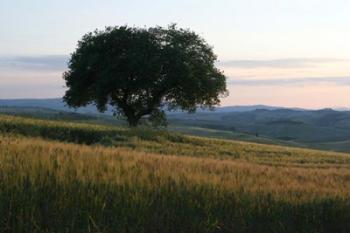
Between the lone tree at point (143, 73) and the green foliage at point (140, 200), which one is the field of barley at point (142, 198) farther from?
the lone tree at point (143, 73)

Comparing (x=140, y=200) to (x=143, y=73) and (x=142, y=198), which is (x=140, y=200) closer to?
(x=142, y=198)

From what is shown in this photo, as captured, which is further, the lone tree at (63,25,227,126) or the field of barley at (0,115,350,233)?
the lone tree at (63,25,227,126)

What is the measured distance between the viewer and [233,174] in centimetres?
1326

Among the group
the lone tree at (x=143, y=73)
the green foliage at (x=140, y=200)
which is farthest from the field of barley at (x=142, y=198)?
the lone tree at (x=143, y=73)

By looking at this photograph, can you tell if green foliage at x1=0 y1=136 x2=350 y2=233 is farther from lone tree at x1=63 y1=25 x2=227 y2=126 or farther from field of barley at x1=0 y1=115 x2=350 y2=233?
lone tree at x1=63 y1=25 x2=227 y2=126

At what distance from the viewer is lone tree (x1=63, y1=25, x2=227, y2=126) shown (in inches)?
2050

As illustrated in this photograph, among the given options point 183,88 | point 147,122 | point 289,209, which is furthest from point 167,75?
point 289,209

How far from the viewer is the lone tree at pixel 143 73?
52.1 m

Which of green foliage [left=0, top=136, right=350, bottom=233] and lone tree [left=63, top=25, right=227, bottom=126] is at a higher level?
lone tree [left=63, top=25, right=227, bottom=126]

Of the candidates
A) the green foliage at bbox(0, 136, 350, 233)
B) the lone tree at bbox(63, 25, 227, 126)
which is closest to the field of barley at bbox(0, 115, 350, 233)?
the green foliage at bbox(0, 136, 350, 233)

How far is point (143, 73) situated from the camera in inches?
2013

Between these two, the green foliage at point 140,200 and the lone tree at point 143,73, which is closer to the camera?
the green foliage at point 140,200

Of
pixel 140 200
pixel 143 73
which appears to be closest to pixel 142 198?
pixel 140 200

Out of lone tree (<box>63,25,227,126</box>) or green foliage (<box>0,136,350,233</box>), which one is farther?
lone tree (<box>63,25,227,126</box>)
